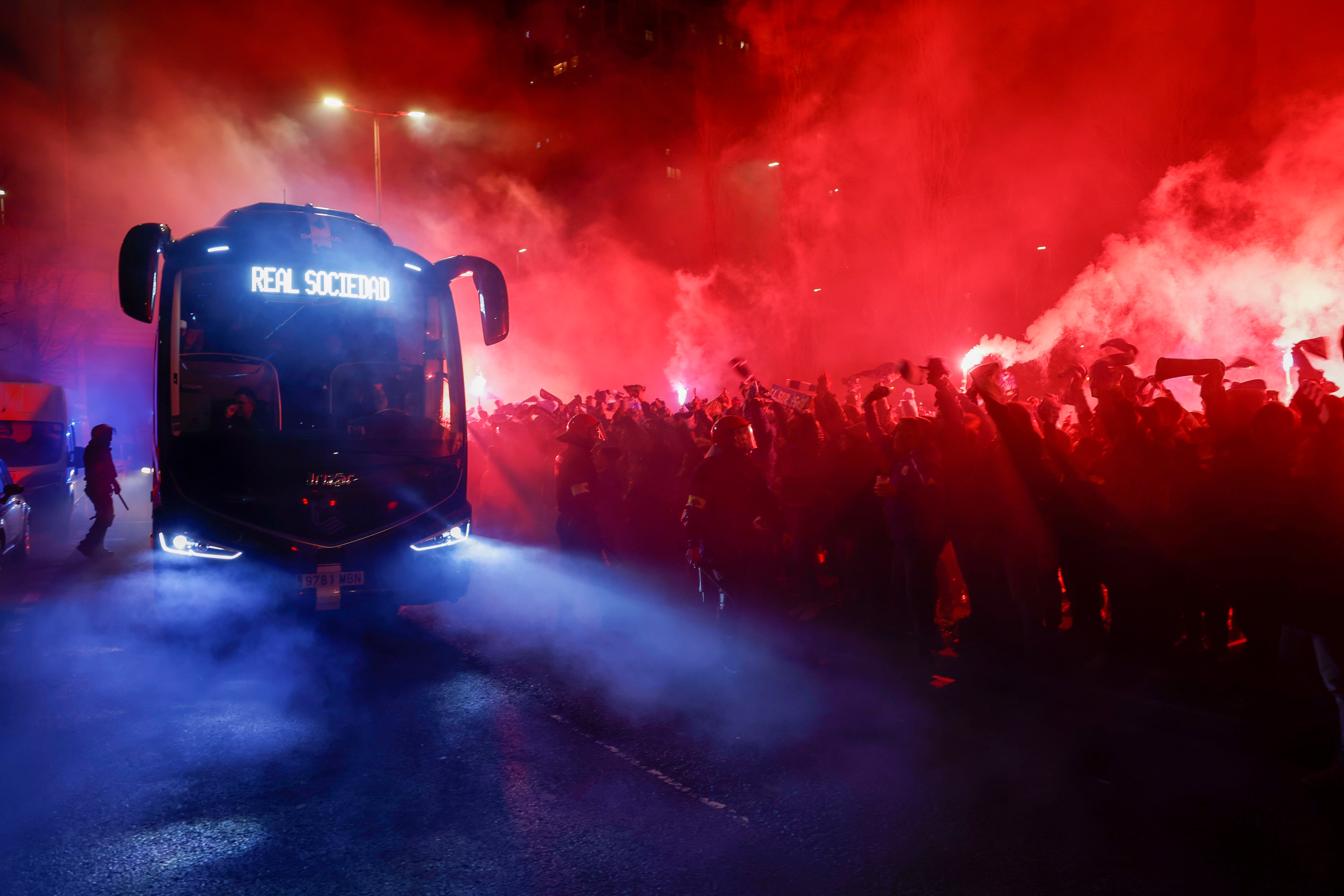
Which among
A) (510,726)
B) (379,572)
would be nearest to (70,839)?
(510,726)

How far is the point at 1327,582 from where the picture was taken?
3.62 metres

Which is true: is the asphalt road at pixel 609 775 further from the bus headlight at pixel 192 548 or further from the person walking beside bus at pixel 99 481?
the person walking beside bus at pixel 99 481

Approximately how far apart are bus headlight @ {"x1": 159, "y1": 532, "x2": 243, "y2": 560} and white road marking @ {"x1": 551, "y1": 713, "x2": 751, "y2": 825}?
8.17ft

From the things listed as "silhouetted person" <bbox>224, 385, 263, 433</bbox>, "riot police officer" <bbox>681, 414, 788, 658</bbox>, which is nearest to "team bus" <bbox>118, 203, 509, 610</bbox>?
"silhouetted person" <bbox>224, 385, 263, 433</bbox>

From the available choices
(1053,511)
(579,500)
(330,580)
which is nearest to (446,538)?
(330,580)

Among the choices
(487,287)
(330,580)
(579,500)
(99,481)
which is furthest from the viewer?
(99,481)

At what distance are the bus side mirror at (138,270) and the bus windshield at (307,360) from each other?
294 mm

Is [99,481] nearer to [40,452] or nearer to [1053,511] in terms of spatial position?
[40,452]

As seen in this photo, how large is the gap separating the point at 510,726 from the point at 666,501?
3.96 meters

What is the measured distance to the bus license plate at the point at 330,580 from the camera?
5641 millimetres

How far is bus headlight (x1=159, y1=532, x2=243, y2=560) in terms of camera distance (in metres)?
5.44

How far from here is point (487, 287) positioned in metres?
6.70

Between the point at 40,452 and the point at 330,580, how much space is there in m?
8.59

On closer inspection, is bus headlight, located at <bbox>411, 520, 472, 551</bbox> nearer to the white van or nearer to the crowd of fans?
the crowd of fans
